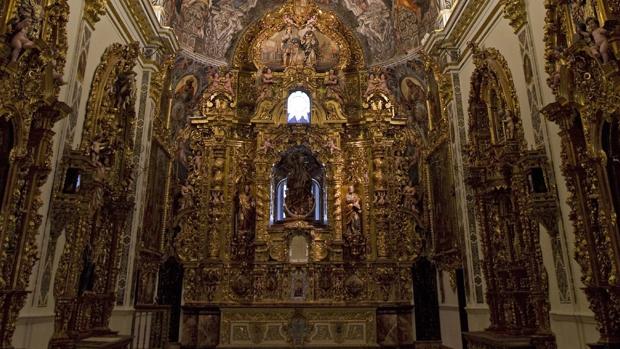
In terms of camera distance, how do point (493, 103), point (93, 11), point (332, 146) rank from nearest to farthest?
point (93, 11)
point (493, 103)
point (332, 146)

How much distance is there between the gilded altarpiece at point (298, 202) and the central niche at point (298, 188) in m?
0.03

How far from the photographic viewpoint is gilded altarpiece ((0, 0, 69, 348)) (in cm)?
512

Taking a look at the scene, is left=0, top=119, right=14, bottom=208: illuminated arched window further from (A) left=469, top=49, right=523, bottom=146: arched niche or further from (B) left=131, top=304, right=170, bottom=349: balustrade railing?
(A) left=469, top=49, right=523, bottom=146: arched niche

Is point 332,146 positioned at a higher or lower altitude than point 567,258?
higher

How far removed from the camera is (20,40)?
5.12 metres

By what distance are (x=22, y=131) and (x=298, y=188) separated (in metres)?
9.24

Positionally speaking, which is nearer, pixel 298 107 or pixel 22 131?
pixel 22 131

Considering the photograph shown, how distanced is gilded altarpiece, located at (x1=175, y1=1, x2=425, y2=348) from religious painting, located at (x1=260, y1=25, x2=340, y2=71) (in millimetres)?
48

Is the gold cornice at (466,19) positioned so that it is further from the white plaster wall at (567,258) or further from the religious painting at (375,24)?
the religious painting at (375,24)

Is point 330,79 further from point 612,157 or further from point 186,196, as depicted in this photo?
point 612,157

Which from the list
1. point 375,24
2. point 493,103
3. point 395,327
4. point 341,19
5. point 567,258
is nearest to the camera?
point 567,258

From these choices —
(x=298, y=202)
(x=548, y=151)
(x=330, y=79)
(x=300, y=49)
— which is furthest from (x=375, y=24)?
(x=548, y=151)

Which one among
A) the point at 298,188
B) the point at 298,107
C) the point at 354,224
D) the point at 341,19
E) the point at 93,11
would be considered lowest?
the point at 354,224

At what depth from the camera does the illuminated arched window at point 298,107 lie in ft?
47.7
